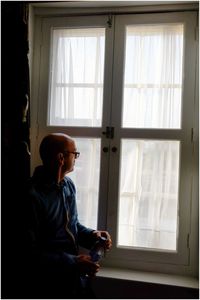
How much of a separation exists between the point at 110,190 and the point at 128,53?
88 cm

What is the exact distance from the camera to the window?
5.92ft

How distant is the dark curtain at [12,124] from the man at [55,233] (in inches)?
7.7

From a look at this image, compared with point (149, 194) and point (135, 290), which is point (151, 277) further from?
point (149, 194)

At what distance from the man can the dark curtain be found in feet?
0.64

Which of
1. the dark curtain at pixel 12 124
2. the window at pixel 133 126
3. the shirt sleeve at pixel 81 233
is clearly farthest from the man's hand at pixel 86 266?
the window at pixel 133 126

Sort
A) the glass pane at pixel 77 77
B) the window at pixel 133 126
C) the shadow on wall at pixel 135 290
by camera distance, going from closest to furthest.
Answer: the shadow on wall at pixel 135 290, the window at pixel 133 126, the glass pane at pixel 77 77

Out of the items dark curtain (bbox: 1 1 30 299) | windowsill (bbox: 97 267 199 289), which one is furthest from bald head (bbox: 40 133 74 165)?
windowsill (bbox: 97 267 199 289)

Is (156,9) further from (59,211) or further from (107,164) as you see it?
(59,211)

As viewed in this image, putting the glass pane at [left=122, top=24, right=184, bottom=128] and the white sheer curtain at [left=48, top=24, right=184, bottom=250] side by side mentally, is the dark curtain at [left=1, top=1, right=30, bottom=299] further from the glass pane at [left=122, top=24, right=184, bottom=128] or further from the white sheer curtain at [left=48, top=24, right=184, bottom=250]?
the glass pane at [left=122, top=24, right=184, bottom=128]

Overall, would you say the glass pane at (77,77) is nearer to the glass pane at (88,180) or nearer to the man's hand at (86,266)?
the glass pane at (88,180)

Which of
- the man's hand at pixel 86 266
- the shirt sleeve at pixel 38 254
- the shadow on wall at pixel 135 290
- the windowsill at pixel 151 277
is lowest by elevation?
the shadow on wall at pixel 135 290

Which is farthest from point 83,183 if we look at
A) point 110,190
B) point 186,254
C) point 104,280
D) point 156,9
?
point 156,9

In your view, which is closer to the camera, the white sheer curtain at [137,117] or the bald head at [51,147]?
the bald head at [51,147]

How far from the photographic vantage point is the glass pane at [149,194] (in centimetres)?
181
